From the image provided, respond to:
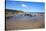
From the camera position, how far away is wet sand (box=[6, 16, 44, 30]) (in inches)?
43.1

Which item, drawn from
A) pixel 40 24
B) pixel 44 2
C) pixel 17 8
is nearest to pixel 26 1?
pixel 17 8

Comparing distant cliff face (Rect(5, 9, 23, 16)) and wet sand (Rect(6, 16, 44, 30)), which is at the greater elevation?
distant cliff face (Rect(5, 9, 23, 16))

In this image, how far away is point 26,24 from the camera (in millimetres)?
1129

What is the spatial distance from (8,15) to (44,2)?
58 centimetres

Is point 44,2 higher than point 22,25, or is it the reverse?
point 44,2

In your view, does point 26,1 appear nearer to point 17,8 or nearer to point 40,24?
point 17,8

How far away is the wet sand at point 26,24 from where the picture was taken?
1.10 metres

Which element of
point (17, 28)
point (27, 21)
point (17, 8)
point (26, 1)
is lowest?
point (17, 28)

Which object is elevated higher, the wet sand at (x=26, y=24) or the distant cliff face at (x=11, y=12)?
the distant cliff face at (x=11, y=12)

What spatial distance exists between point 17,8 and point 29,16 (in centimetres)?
22

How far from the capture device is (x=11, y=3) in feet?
3.61

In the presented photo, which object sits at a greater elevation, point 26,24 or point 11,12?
point 11,12
